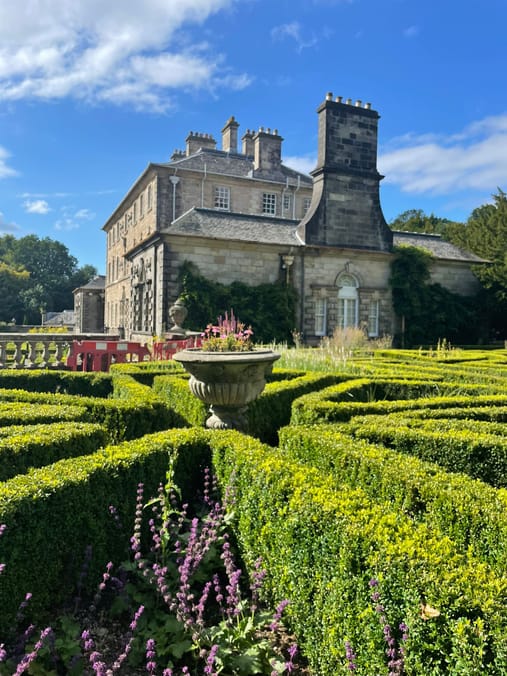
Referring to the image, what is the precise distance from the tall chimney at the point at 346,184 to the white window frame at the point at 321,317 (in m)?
2.57

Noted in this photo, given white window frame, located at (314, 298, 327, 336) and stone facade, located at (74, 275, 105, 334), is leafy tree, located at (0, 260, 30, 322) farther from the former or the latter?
white window frame, located at (314, 298, 327, 336)

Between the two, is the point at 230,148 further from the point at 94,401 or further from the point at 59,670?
the point at 59,670

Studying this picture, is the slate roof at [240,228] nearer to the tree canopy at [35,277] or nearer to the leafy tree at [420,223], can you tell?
the leafy tree at [420,223]

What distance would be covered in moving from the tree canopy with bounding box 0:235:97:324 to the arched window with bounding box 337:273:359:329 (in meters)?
51.3

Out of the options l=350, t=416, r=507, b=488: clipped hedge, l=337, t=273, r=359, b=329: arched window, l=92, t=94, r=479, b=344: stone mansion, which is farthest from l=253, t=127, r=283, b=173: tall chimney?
l=350, t=416, r=507, b=488: clipped hedge

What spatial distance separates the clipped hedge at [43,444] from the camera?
3742 millimetres

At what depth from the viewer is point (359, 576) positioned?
7.36 ft

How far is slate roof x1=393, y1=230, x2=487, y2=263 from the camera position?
910 inches

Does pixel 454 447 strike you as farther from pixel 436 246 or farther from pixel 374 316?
pixel 436 246

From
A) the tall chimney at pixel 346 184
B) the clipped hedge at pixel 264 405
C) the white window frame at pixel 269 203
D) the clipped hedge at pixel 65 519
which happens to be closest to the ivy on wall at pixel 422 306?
the tall chimney at pixel 346 184

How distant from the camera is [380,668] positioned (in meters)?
2.07

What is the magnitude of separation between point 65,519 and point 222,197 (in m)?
29.4

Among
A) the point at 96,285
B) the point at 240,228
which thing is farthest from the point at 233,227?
the point at 96,285

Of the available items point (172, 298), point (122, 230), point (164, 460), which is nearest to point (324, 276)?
point (172, 298)
